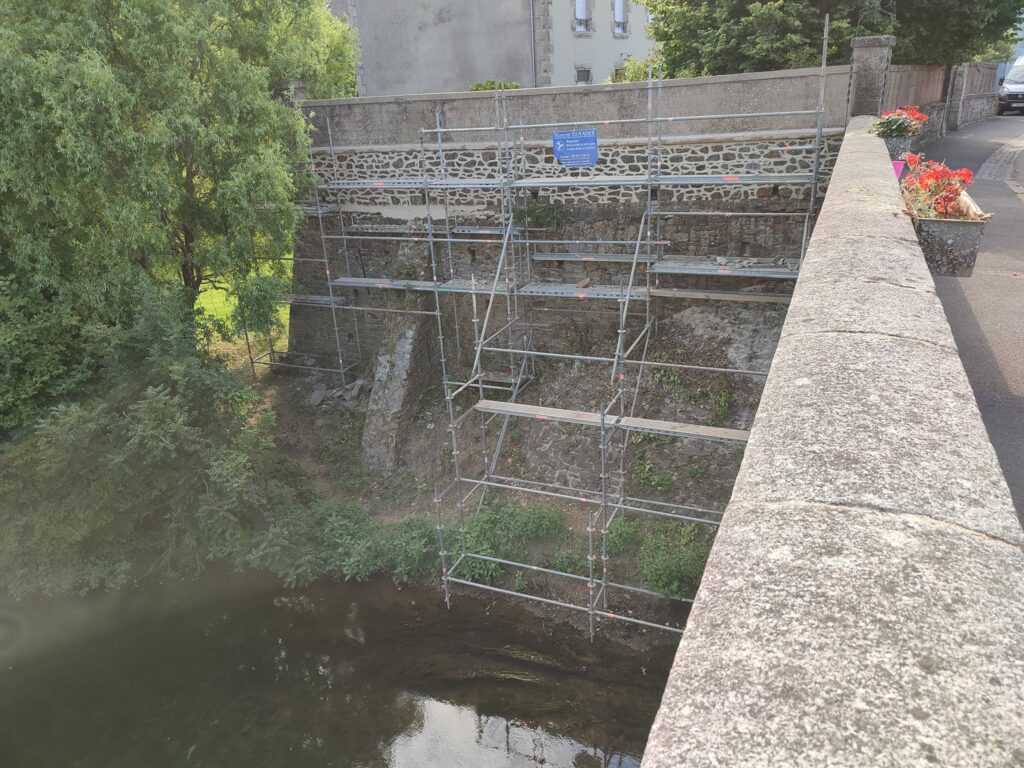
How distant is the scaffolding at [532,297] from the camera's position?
26.1ft

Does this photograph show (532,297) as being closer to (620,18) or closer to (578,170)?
(578,170)

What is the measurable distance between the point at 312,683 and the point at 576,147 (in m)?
6.64

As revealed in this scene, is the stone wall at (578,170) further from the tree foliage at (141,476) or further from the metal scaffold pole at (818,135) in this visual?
the tree foliage at (141,476)

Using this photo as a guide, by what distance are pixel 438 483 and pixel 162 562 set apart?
10.9ft

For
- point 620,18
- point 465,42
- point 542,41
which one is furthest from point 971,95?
point 465,42

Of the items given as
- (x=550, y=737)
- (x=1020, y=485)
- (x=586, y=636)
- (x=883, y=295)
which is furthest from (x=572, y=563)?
(x=883, y=295)

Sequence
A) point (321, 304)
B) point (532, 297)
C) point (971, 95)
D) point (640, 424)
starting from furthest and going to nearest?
1. point (971, 95)
2. point (321, 304)
3. point (532, 297)
4. point (640, 424)

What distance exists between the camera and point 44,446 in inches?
304

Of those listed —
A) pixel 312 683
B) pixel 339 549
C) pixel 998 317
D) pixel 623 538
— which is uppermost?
pixel 998 317

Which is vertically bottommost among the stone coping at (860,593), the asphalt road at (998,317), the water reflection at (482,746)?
the water reflection at (482,746)

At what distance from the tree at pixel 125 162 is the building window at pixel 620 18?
11.0m

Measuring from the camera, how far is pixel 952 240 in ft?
14.3

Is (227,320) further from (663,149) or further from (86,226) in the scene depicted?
(663,149)

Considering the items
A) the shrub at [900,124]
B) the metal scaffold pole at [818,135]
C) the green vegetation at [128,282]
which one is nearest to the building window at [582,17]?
the green vegetation at [128,282]
